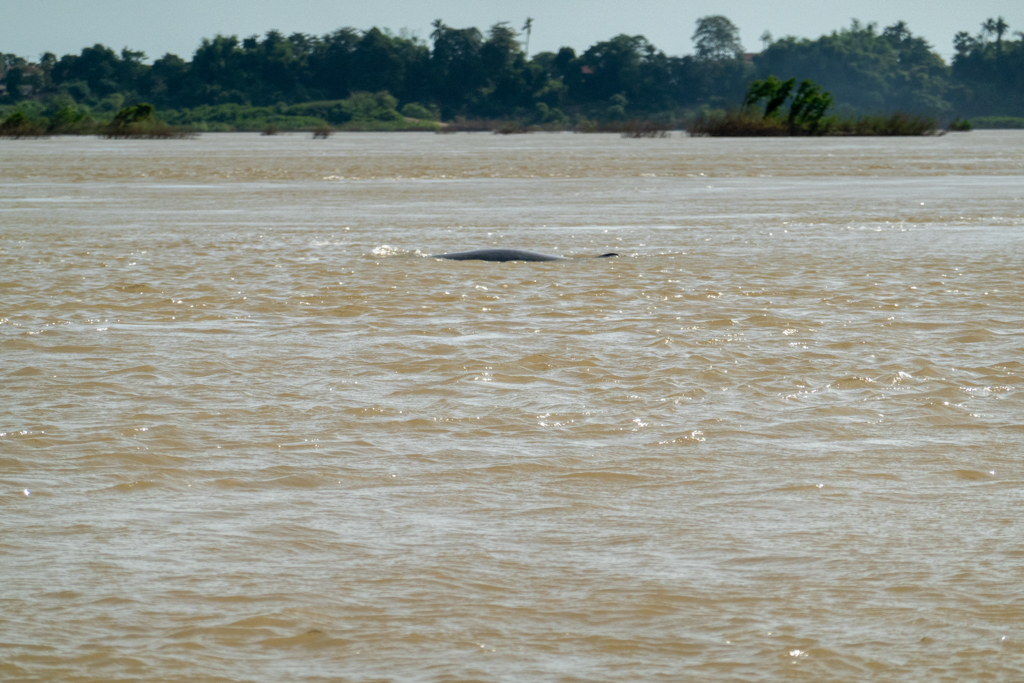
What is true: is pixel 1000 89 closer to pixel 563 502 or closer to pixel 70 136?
pixel 70 136

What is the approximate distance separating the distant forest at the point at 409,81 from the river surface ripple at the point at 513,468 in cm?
10116

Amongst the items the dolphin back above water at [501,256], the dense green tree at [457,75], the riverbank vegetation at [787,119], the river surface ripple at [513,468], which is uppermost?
the dense green tree at [457,75]

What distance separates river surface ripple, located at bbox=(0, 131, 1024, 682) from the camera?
10.0 ft

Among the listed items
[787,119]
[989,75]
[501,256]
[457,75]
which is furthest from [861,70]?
[501,256]

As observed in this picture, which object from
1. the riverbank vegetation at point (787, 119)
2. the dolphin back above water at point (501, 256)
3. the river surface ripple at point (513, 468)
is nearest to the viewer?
the river surface ripple at point (513, 468)

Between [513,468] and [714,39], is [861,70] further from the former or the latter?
[513,468]

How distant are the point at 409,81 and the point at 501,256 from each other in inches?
4644

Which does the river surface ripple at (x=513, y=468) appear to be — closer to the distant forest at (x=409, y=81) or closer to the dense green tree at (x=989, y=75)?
the distant forest at (x=409, y=81)

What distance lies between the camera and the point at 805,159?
3459 cm

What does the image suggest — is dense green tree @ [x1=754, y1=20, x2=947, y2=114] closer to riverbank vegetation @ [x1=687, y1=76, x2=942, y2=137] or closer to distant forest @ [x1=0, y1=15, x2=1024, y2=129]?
distant forest @ [x1=0, y1=15, x2=1024, y2=129]

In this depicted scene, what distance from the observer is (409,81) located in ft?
413

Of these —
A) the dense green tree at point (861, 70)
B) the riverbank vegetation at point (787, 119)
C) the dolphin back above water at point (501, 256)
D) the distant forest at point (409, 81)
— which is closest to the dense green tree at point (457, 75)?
the distant forest at point (409, 81)

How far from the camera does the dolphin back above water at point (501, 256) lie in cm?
1127

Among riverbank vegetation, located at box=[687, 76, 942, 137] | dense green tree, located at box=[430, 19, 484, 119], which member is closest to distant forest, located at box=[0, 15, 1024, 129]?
dense green tree, located at box=[430, 19, 484, 119]
